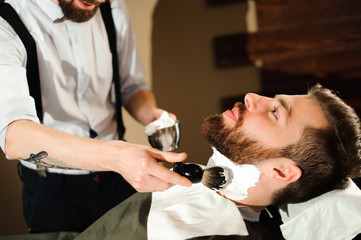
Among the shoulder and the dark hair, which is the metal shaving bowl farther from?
the shoulder

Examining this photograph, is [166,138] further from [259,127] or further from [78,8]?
[78,8]

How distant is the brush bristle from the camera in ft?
3.96

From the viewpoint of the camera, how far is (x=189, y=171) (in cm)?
111

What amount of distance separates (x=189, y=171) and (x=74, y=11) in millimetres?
921

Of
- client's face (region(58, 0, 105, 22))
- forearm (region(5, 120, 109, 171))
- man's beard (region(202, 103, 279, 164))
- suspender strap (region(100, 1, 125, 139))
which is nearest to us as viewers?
forearm (region(5, 120, 109, 171))

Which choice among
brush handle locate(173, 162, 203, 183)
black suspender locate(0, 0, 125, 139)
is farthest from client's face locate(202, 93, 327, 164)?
black suspender locate(0, 0, 125, 139)

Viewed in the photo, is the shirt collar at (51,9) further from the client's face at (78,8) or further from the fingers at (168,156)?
the fingers at (168,156)

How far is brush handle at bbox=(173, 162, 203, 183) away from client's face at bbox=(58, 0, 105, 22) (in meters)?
0.86

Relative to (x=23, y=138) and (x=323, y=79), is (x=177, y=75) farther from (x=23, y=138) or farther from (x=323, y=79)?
(x=23, y=138)

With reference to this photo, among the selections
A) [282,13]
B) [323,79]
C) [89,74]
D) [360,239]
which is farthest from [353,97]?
[89,74]

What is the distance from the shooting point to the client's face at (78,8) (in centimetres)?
147

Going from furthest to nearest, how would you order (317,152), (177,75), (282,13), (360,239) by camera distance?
(177,75) → (282,13) → (360,239) → (317,152)

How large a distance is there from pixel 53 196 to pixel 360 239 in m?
1.50

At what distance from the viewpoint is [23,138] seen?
3.84ft
